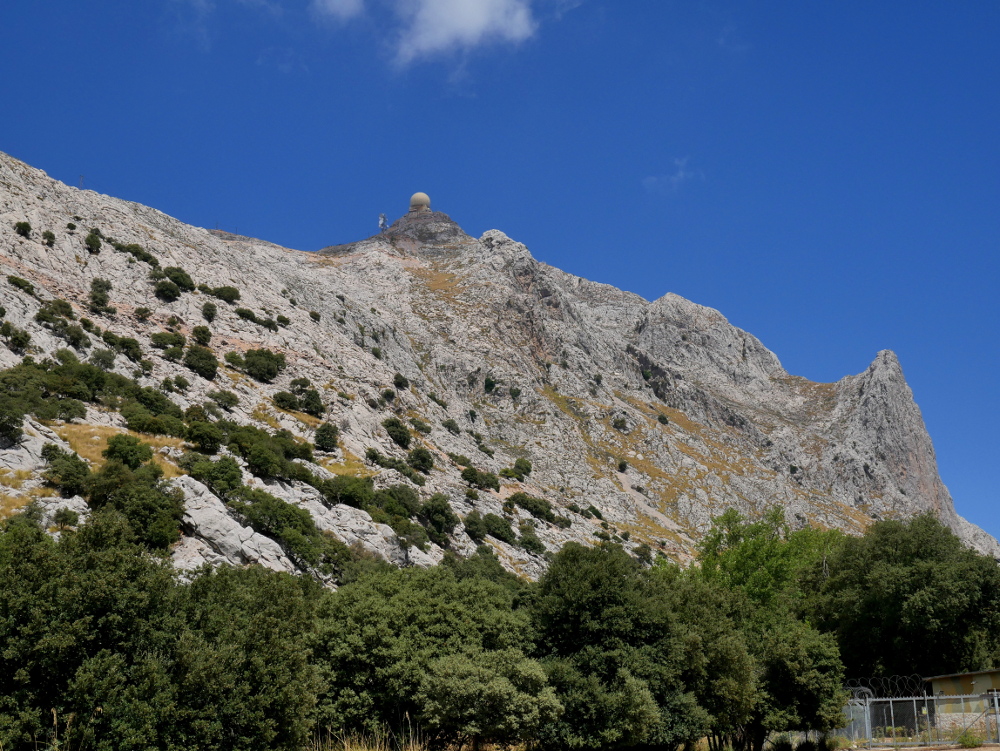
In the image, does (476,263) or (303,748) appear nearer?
(303,748)

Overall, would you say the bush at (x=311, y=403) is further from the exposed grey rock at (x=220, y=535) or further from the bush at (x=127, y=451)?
the exposed grey rock at (x=220, y=535)

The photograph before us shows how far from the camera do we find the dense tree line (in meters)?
15.6

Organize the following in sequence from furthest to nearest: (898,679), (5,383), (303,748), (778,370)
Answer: (778,370) → (5,383) → (898,679) → (303,748)

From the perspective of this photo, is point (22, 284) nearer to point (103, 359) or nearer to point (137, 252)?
point (103, 359)

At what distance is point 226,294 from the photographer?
89.4m

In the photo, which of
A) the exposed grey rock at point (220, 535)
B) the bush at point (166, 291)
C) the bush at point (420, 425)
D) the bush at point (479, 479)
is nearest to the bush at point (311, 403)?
the bush at point (420, 425)

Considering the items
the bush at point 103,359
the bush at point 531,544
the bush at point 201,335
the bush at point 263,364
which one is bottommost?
the bush at point 531,544

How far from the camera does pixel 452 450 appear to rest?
3620 inches

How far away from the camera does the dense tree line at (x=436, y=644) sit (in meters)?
15.6

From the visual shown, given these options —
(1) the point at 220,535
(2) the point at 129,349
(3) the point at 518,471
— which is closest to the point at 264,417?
(2) the point at 129,349

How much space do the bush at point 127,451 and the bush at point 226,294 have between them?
45383 millimetres

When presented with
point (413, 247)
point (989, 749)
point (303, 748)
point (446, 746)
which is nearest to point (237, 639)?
point (303, 748)

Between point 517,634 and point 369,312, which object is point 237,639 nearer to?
point 517,634

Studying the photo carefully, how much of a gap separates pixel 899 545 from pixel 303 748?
3893 cm
